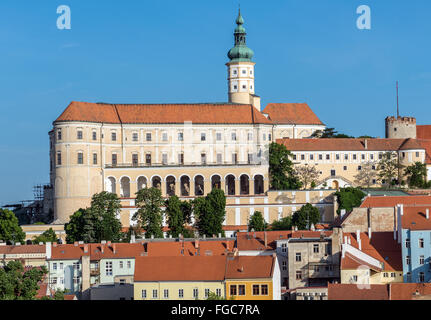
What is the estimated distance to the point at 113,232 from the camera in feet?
262

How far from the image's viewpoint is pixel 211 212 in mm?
84750

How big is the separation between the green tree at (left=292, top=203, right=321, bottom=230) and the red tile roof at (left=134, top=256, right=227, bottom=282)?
37.2 meters

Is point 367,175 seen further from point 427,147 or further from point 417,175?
point 427,147

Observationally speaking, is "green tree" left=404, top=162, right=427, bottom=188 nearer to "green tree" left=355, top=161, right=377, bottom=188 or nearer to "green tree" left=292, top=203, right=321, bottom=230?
"green tree" left=355, top=161, right=377, bottom=188

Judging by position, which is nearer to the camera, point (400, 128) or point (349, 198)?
point (349, 198)

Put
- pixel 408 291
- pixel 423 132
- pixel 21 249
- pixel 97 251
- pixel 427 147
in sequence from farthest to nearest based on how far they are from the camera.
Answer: pixel 423 132 < pixel 427 147 < pixel 21 249 < pixel 97 251 < pixel 408 291

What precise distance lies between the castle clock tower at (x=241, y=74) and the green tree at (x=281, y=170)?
2042 cm

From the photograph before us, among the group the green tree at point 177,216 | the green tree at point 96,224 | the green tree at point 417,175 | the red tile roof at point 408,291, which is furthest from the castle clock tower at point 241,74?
the red tile roof at point 408,291

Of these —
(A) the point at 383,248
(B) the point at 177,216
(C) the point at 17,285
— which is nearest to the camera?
(C) the point at 17,285

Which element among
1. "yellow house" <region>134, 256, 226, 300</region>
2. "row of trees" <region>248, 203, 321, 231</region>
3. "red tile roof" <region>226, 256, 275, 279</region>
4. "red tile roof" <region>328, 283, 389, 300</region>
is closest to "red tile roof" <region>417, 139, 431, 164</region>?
"row of trees" <region>248, 203, 321, 231</region>

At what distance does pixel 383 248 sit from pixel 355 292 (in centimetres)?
1603

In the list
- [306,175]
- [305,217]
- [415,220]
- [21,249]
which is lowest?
[21,249]

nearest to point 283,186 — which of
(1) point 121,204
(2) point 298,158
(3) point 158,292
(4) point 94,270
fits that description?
(2) point 298,158

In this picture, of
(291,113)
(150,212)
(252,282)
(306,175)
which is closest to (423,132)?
(291,113)
